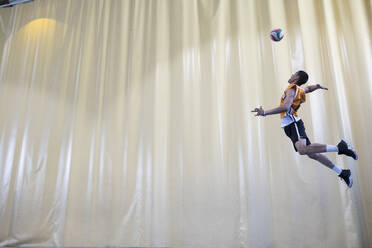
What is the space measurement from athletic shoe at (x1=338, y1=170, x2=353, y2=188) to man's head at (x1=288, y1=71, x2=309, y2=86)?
0.73 metres

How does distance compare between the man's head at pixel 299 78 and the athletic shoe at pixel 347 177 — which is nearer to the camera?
the athletic shoe at pixel 347 177

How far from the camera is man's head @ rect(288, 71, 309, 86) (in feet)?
7.21

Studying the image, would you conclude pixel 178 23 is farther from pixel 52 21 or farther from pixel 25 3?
pixel 25 3

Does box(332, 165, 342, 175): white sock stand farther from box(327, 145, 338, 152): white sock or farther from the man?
box(327, 145, 338, 152): white sock

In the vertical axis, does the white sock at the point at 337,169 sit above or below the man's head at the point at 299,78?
below

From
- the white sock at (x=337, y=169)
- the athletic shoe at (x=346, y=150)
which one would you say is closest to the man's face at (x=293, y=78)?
the athletic shoe at (x=346, y=150)

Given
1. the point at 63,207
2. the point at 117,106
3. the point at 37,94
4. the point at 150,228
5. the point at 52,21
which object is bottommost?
the point at 150,228

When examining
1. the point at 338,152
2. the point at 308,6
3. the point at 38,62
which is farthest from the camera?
the point at 38,62

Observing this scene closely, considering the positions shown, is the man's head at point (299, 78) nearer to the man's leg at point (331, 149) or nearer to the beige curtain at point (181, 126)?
the beige curtain at point (181, 126)

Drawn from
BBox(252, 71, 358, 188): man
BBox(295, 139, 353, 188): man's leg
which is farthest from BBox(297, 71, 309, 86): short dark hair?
BBox(295, 139, 353, 188): man's leg

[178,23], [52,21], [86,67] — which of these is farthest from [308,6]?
[52,21]

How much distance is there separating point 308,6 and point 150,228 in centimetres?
226

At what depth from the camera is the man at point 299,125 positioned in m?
2.02

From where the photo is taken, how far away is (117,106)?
2.76 meters
